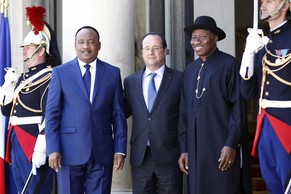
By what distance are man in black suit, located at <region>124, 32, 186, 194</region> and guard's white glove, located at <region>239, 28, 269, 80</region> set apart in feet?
3.06

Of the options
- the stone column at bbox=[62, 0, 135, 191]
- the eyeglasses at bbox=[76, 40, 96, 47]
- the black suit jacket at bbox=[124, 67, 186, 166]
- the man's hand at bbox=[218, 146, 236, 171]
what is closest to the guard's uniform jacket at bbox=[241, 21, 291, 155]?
the man's hand at bbox=[218, 146, 236, 171]

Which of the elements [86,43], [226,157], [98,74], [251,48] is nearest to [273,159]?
[226,157]

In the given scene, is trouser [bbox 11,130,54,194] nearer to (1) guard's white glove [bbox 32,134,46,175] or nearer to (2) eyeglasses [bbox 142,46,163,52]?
(1) guard's white glove [bbox 32,134,46,175]

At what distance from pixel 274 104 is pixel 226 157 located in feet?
2.03

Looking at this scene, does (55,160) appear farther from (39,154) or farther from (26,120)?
(26,120)

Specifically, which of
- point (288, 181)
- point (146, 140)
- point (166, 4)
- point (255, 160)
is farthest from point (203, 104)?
point (255, 160)

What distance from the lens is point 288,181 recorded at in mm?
5777

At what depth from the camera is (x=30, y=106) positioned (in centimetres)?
730

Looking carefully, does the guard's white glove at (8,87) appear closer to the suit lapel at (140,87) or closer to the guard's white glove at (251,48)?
the suit lapel at (140,87)

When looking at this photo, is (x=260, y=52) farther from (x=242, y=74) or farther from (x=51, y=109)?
(x=51, y=109)

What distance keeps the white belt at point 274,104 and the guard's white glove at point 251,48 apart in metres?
0.21

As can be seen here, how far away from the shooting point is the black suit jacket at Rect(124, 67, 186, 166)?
6.67m

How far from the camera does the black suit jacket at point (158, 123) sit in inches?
263

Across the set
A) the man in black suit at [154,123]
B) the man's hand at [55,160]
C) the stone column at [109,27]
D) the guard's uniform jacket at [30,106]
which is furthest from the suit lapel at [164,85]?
the guard's uniform jacket at [30,106]
